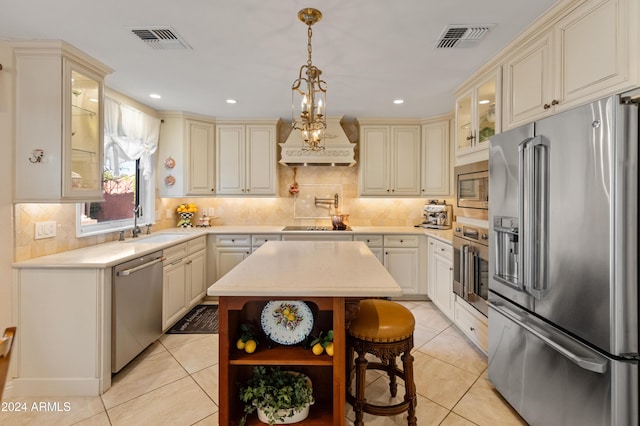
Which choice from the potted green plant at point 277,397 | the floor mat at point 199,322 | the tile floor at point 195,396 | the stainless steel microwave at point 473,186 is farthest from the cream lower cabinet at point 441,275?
the floor mat at point 199,322

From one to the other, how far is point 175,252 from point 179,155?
152 centimetres

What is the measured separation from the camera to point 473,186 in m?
2.69

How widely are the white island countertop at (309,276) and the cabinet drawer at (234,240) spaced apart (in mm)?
1734

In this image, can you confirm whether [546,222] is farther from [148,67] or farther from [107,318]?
[148,67]

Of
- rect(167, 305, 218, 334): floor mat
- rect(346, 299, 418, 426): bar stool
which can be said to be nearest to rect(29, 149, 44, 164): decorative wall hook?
rect(167, 305, 218, 334): floor mat

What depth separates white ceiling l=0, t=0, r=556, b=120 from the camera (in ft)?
6.24

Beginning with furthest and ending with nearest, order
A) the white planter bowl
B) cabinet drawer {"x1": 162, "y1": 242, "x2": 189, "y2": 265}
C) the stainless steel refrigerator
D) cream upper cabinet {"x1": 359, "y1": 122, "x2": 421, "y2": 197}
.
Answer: cream upper cabinet {"x1": 359, "y1": 122, "x2": 421, "y2": 197} < cabinet drawer {"x1": 162, "y1": 242, "x2": 189, "y2": 265} < the white planter bowl < the stainless steel refrigerator

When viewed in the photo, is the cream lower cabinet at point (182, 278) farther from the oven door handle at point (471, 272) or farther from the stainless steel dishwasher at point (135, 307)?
the oven door handle at point (471, 272)

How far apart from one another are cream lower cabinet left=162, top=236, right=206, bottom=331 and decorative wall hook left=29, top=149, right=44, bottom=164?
3.91 feet

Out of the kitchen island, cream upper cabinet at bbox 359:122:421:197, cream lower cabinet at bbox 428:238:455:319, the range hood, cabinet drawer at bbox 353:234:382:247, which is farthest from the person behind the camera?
cream upper cabinet at bbox 359:122:421:197

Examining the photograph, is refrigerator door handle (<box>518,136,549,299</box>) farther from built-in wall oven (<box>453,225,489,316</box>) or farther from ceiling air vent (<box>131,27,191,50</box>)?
ceiling air vent (<box>131,27,191,50</box>)

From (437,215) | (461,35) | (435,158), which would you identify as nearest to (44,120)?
(461,35)

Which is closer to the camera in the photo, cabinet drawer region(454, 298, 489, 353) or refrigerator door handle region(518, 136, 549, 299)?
refrigerator door handle region(518, 136, 549, 299)

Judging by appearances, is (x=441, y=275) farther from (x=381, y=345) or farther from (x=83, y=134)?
(x=83, y=134)
